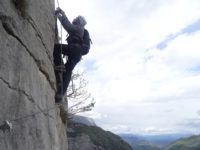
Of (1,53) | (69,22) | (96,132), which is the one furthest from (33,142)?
(96,132)

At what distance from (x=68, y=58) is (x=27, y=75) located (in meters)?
3.95

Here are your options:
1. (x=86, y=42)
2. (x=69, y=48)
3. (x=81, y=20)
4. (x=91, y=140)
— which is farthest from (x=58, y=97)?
(x=91, y=140)

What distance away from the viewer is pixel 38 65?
9.79 meters

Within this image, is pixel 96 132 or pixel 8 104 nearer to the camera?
pixel 8 104

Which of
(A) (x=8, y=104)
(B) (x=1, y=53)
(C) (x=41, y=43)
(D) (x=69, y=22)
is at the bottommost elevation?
(A) (x=8, y=104)

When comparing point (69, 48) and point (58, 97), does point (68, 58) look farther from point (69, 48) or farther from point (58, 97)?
point (58, 97)

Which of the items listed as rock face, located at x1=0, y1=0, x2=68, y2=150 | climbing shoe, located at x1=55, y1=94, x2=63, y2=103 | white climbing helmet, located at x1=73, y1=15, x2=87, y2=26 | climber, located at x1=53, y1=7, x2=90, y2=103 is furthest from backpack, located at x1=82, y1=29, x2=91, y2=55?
climbing shoe, located at x1=55, y1=94, x2=63, y2=103

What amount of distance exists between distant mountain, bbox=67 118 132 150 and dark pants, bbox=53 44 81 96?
5402 cm

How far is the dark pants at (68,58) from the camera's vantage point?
476 inches

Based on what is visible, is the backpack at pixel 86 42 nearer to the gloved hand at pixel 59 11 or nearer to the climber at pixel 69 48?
the climber at pixel 69 48

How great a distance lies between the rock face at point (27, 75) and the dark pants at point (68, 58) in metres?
0.82

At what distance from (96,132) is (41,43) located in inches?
3482

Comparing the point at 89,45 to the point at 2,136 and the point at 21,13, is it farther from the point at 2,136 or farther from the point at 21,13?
the point at 2,136

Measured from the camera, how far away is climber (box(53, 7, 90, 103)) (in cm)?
1197
